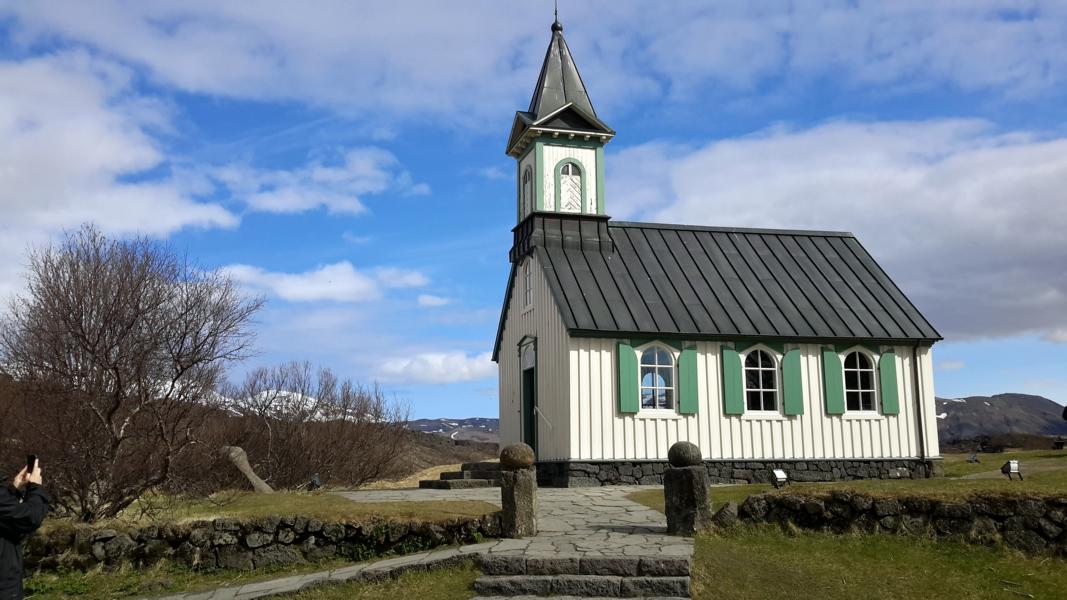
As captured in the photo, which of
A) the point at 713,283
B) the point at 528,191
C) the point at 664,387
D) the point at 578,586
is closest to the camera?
the point at 578,586

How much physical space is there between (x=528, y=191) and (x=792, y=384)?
733 centimetres

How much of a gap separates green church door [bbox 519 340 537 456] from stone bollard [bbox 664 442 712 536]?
872cm

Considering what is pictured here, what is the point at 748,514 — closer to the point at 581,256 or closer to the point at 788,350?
the point at 788,350

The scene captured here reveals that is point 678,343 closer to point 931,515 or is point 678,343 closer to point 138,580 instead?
point 931,515

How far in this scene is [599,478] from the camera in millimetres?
17719

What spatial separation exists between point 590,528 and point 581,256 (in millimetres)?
9691

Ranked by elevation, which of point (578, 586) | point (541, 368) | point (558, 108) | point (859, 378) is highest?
point (558, 108)

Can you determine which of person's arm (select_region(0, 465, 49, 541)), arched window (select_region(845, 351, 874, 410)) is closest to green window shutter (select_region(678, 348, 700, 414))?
arched window (select_region(845, 351, 874, 410))

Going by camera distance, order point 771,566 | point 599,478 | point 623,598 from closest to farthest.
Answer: point 623,598
point 771,566
point 599,478

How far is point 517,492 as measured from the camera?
1094 cm

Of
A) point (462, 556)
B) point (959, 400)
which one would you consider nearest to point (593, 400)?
point (462, 556)

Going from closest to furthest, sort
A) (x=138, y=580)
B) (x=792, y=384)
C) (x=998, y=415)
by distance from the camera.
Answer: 1. (x=138, y=580)
2. (x=792, y=384)
3. (x=998, y=415)

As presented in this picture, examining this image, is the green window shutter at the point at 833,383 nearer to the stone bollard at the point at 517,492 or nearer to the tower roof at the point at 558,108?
the tower roof at the point at 558,108

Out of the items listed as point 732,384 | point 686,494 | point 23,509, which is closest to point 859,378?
point 732,384
